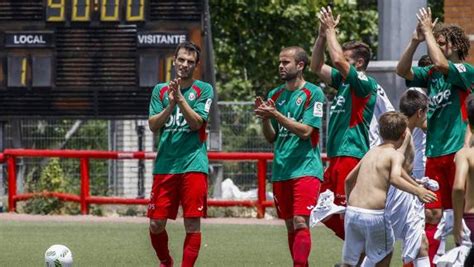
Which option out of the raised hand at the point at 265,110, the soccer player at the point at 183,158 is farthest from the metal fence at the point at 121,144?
the raised hand at the point at 265,110

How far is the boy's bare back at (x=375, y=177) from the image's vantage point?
1142 cm

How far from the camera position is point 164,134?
43.4 ft

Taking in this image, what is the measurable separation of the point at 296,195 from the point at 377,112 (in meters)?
1.05

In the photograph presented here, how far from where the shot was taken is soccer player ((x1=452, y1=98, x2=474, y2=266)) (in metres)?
10.8

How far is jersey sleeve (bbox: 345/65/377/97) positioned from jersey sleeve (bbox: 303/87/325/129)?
1.25ft

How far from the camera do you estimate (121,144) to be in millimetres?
27359

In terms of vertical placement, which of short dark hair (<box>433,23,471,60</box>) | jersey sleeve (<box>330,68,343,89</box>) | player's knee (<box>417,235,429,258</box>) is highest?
short dark hair (<box>433,23,471,60</box>)

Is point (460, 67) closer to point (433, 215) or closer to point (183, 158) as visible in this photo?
point (433, 215)

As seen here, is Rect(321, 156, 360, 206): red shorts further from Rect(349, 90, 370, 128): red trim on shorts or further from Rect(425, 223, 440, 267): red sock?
Rect(425, 223, 440, 267): red sock

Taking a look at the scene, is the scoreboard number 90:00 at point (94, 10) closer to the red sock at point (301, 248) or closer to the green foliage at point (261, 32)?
the green foliage at point (261, 32)

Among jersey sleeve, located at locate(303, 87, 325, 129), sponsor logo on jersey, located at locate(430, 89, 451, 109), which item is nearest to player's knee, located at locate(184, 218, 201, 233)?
jersey sleeve, located at locate(303, 87, 325, 129)

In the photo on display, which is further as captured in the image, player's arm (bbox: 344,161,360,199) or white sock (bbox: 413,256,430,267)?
white sock (bbox: 413,256,430,267)

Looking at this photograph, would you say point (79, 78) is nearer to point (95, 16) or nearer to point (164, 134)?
point (95, 16)

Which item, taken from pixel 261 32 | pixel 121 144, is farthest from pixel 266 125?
pixel 261 32
